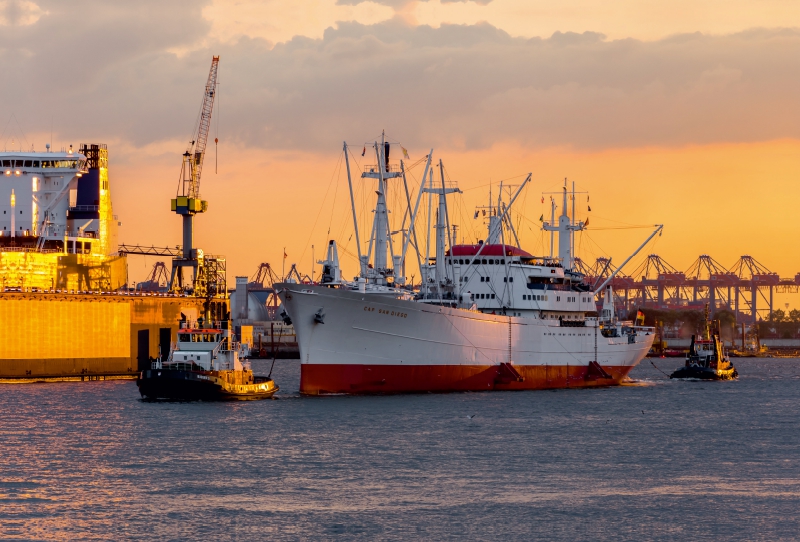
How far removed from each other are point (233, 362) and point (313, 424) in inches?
440

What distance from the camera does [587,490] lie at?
3894cm

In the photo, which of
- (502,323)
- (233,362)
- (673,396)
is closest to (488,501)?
(233,362)

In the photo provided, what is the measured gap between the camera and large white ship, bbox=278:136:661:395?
67312 mm

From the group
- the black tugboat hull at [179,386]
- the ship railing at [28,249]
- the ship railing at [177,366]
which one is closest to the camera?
the black tugboat hull at [179,386]

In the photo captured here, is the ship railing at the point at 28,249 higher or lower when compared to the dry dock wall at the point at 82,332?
higher

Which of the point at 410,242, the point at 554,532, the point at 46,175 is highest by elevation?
the point at 46,175

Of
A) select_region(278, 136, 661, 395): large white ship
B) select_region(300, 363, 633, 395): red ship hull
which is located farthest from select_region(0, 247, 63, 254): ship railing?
select_region(300, 363, 633, 395): red ship hull

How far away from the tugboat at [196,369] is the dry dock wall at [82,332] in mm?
24508

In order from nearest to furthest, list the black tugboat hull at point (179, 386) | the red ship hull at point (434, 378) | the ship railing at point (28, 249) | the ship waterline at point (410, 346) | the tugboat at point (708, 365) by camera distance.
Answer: the black tugboat hull at point (179, 386) → the ship waterline at point (410, 346) → the red ship hull at point (434, 378) → the ship railing at point (28, 249) → the tugboat at point (708, 365)

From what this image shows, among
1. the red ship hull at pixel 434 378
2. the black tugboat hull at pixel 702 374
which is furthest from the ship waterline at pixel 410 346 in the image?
the black tugboat hull at pixel 702 374

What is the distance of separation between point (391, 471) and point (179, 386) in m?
24.5

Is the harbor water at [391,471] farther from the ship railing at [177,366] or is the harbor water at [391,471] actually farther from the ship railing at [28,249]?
the ship railing at [28,249]

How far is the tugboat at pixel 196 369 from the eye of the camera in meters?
64.2

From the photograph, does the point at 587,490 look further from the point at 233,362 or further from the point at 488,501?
the point at 233,362
